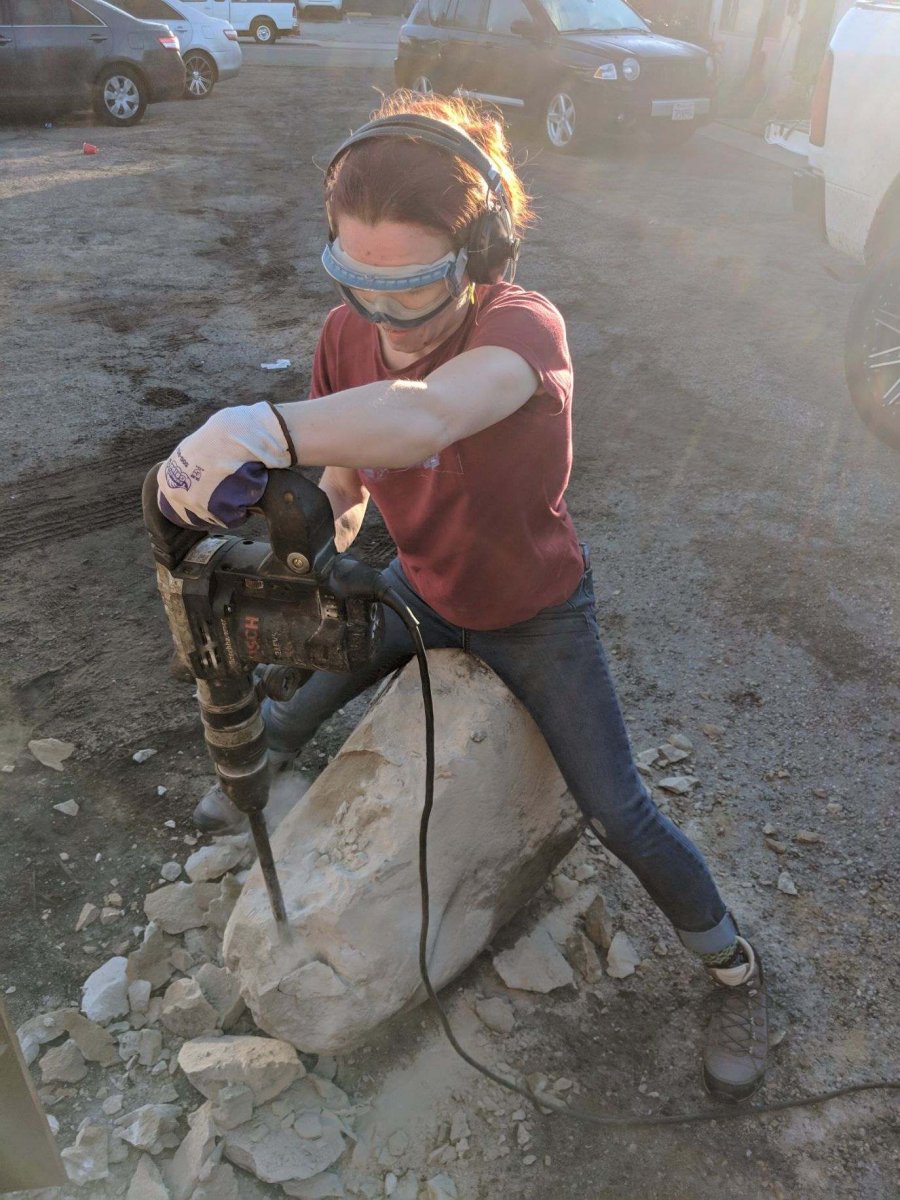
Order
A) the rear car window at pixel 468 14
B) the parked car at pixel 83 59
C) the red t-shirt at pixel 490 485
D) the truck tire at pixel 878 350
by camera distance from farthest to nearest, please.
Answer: the rear car window at pixel 468 14
the parked car at pixel 83 59
the truck tire at pixel 878 350
the red t-shirt at pixel 490 485

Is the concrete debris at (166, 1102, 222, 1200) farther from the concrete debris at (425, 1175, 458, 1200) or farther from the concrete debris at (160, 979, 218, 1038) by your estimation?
the concrete debris at (425, 1175, 458, 1200)

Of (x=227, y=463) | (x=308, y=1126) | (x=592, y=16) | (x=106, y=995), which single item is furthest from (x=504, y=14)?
(x=308, y=1126)

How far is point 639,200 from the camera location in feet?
31.5

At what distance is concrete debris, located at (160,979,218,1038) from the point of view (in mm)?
2305

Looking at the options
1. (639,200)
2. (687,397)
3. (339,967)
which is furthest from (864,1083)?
Answer: (639,200)

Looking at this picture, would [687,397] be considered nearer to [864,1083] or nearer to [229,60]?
[864,1083]

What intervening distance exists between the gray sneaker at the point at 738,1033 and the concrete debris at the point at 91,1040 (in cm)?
138

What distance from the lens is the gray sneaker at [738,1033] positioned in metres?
2.26

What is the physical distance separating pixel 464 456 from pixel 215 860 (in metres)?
1.43

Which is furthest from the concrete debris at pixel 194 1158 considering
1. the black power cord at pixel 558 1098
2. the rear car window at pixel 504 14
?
the rear car window at pixel 504 14

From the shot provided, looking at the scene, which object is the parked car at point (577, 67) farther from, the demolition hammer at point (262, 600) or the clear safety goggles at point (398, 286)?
the demolition hammer at point (262, 600)

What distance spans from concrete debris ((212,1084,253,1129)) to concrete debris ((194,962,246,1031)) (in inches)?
9.5

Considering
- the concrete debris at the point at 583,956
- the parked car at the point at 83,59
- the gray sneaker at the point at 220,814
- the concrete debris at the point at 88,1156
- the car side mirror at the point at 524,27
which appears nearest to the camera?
the concrete debris at the point at 88,1156

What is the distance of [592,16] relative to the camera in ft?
37.0
